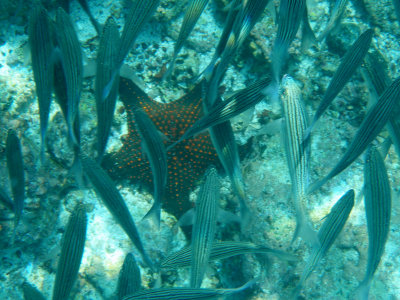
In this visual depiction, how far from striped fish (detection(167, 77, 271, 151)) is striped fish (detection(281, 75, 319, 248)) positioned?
13.4 inches

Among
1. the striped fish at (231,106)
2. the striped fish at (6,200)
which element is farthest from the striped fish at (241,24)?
the striped fish at (6,200)

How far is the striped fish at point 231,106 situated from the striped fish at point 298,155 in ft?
1.11

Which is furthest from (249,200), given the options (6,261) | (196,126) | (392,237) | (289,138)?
(6,261)

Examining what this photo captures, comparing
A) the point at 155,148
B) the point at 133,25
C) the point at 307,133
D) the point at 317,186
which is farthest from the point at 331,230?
the point at 133,25

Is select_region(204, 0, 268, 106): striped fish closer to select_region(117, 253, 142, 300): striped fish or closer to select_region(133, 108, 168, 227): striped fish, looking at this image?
select_region(133, 108, 168, 227): striped fish

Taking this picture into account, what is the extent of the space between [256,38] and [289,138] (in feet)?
6.79

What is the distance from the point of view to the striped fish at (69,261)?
257 cm

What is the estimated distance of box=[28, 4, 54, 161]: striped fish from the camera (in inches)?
108

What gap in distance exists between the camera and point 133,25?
2.79 metres

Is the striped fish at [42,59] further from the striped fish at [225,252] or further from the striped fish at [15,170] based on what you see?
the striped fish at [225,252]

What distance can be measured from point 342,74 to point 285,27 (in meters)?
0.76

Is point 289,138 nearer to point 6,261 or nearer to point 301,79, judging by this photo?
point 301,79

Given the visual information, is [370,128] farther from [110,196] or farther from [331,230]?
[110,196]

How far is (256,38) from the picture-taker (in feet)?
13.0
